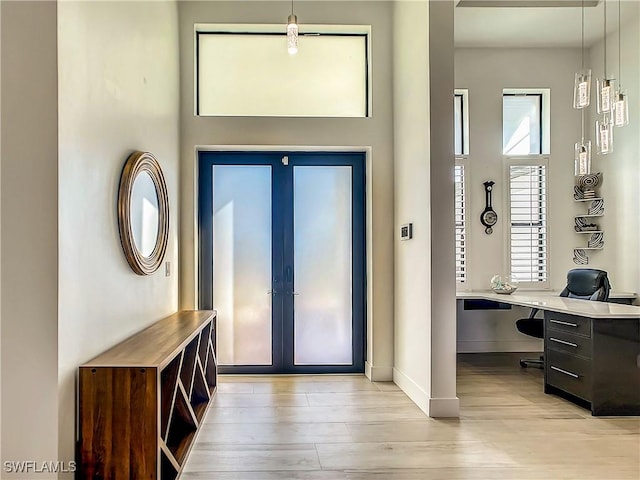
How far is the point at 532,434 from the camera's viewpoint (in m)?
3.21

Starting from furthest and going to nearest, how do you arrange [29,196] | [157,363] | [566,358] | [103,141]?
[566,358]
[103,141]
[157,363]
[29,196]

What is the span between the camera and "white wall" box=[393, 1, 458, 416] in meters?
3.60

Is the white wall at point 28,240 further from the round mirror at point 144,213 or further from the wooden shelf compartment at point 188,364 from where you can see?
the wooden shelf compartment at point 188,364

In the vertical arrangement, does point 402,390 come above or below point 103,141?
below

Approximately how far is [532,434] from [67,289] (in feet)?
9.86

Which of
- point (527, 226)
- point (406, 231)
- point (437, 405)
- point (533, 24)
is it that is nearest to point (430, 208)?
point (406, 231)

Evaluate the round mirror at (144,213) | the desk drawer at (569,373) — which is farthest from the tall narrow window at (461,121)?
the round mirror at (144,213)

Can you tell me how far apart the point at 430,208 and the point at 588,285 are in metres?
2.27

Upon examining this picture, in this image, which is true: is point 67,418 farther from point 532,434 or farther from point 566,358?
point 566,358

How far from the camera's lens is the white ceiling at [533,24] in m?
4.93

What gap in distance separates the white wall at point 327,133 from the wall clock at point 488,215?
1.65 metres

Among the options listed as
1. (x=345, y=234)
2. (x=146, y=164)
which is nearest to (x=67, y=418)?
(x=146, y=164)

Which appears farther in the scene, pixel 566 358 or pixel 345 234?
pixel 345 234

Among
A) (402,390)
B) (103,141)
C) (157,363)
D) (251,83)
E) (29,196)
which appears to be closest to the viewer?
(29,196)
